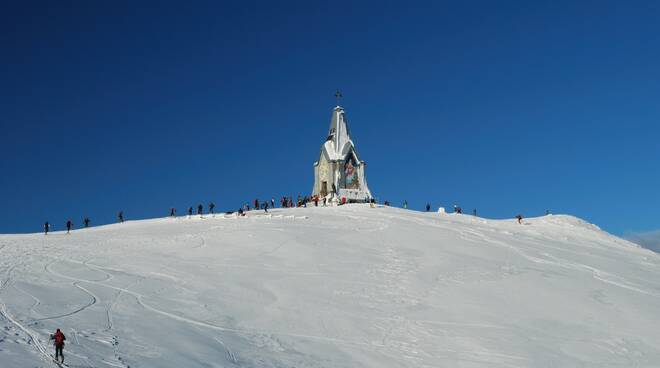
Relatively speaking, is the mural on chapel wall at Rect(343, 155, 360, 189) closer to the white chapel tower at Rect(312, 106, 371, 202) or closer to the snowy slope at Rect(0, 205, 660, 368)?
the white chapel tower at Rect(312, 106, 371, 202)

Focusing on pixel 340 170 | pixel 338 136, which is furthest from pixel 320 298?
pixel 338 136

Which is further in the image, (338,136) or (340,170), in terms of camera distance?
(338,136)

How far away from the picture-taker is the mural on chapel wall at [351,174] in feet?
195

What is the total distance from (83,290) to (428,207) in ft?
120

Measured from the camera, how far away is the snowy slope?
19047 millimetres

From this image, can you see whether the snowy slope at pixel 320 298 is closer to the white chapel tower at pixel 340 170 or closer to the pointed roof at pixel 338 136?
the white chapel tower at pixel 340 170

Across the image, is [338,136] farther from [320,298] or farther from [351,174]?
[320,298]

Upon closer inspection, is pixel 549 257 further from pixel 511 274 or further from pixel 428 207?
pixel 428 207

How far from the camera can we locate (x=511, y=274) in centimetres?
3178

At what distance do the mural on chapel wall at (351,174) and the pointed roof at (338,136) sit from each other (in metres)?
0.93

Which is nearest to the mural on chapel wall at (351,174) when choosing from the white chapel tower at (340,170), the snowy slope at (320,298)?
the white chapel tower at (340,170)

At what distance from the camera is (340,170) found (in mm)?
59188

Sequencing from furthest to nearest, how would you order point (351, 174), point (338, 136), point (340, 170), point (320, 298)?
point (338, 136) < point (351, 174) < point (340, 170) < point (320, 298)

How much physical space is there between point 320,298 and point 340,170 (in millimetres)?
34481
